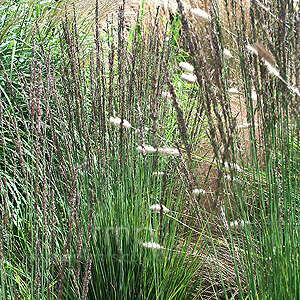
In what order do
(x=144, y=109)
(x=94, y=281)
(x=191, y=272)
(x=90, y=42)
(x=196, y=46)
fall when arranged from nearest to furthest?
(x=196, y=46)
(x=94, y=281)
(x=191, y=272)
(x=144, y=109)
(x=90, y=42)

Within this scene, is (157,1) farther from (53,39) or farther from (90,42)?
(53,39)

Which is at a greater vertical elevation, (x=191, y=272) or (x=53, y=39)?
(x=53, y=39)

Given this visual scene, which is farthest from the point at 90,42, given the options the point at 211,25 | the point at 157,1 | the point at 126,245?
the point at 211,25

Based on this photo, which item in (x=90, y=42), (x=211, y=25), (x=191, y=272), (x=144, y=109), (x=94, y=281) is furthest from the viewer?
(x=90, y=42)

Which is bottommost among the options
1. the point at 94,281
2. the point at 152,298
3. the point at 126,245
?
the point at 152,298

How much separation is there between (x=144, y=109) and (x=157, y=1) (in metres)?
3.71

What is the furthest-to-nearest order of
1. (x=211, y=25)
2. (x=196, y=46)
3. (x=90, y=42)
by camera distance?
(x=90, y=42) < (x=211, y=25) < (x=196, y=46)

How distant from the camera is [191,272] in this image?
5.73 ft

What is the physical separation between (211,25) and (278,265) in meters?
0.71

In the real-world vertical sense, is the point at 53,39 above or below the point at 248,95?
above

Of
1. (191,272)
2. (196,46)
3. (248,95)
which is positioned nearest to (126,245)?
(191,272)

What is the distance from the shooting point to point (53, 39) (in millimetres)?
3391

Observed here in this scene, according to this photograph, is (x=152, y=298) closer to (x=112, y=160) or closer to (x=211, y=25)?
(x=112, y=160)

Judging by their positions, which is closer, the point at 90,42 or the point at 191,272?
the point at 191,272
